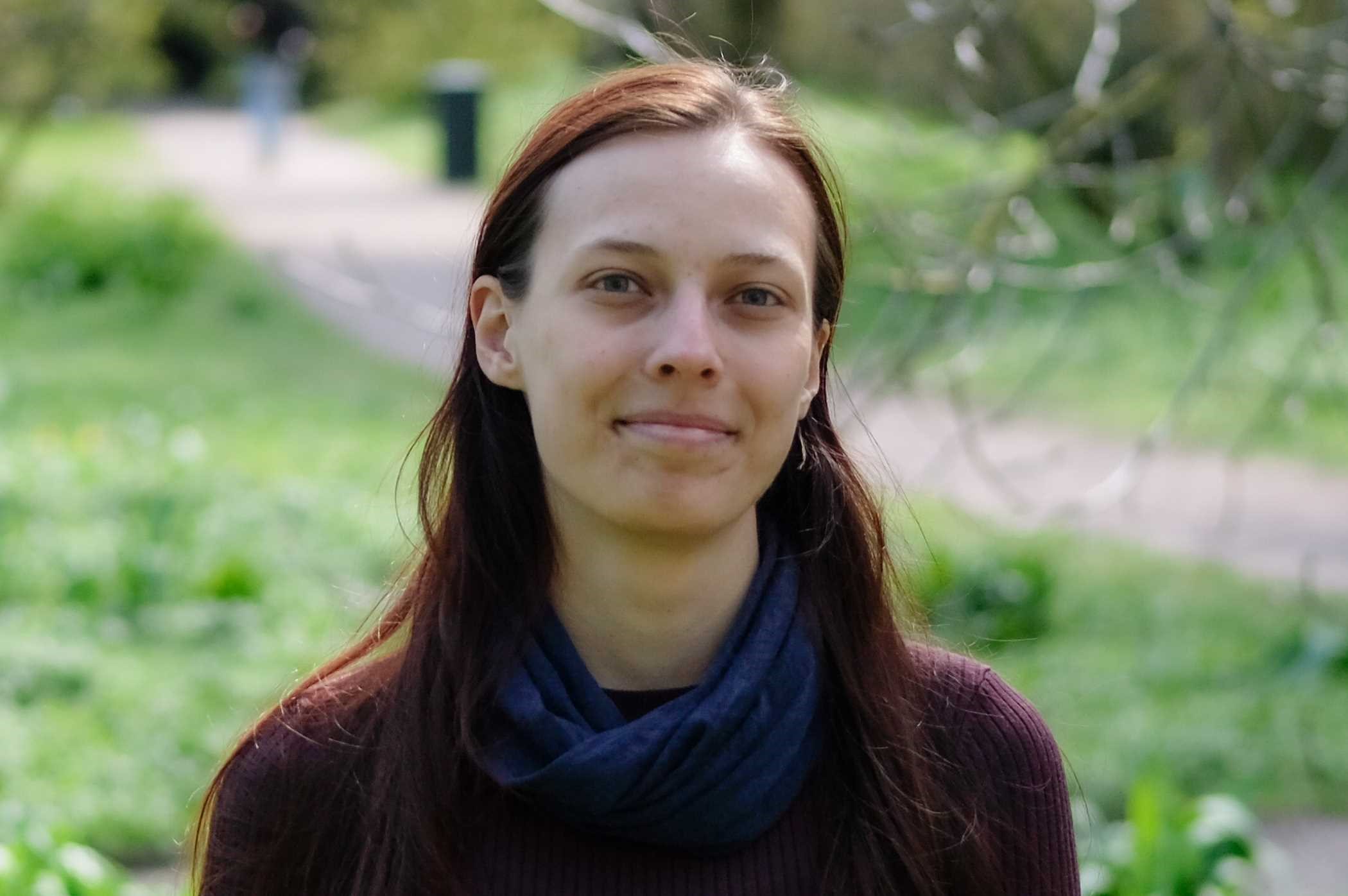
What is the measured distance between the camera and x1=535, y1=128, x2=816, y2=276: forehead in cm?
175

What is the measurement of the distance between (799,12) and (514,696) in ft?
33.0

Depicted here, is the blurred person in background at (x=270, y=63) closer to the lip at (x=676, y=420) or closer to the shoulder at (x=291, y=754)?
the shoulder at (x=291, y=754)

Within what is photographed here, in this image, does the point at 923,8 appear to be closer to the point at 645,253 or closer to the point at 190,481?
the point at 645,253

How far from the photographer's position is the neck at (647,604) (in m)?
1.83

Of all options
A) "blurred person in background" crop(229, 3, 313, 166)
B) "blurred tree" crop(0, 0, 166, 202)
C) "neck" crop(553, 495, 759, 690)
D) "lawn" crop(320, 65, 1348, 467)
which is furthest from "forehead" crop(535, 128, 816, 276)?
"blurred person in background" crop(229, 3, 313, 166)

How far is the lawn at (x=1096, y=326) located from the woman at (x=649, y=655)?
2384 mm

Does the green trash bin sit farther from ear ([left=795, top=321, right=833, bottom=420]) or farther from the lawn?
ear ([left=795, top=321, right=833, bottom=420])

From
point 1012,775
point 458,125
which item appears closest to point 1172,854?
point 1012,775

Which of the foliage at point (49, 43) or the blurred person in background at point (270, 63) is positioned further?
the blurred person in background at point (270, 63)

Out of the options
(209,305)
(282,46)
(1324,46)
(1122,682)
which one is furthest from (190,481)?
(282,46)

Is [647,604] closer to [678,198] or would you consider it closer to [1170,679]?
[678,198]

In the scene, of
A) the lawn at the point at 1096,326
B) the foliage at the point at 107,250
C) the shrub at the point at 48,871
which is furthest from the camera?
the foliage at the point at 107,250

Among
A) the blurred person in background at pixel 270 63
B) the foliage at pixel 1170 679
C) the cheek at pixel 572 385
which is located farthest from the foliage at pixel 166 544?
the blurred person in background at pixel 270 63

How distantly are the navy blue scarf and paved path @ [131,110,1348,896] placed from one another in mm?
426
